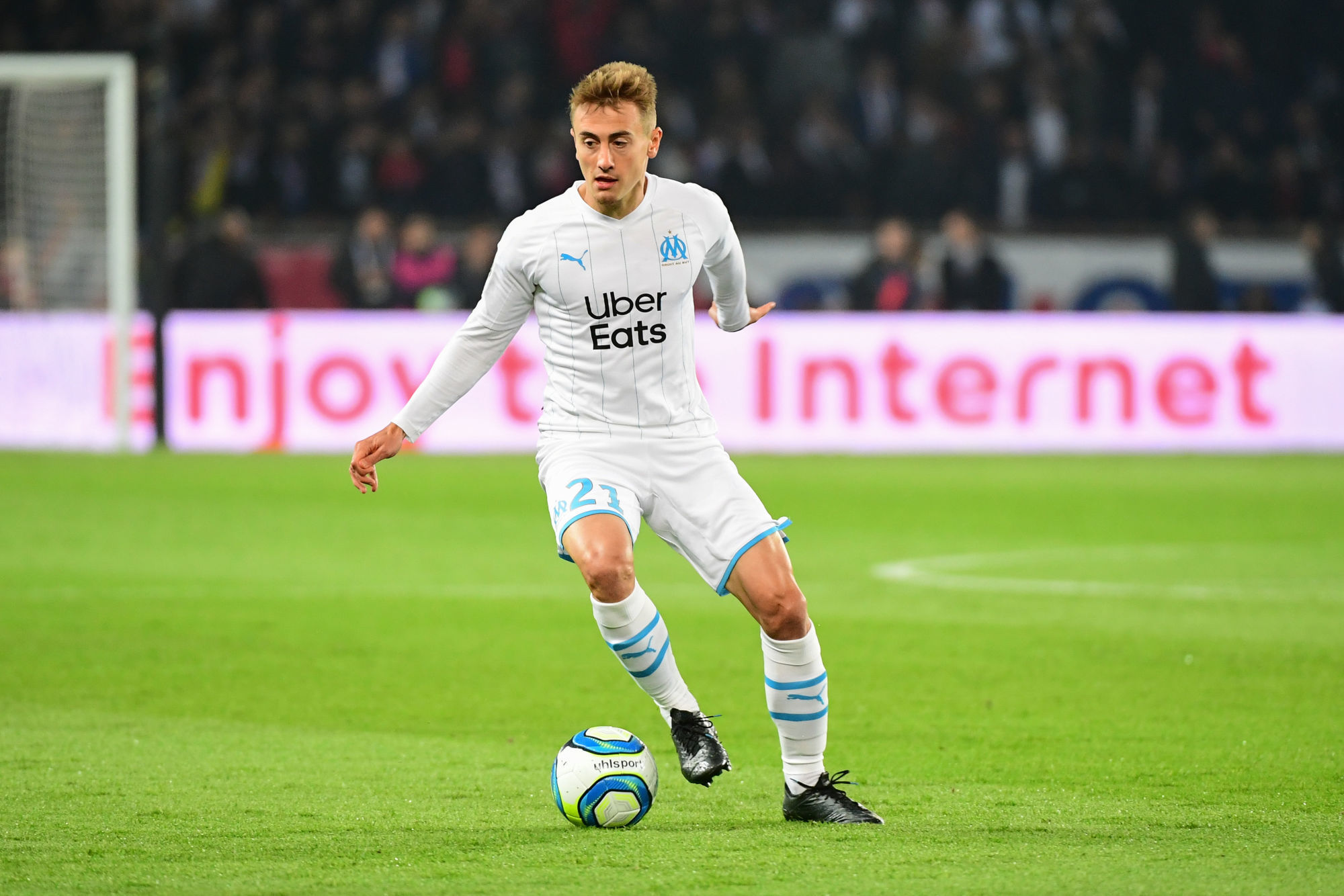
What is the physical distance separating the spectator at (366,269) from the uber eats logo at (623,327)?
12.8 meters

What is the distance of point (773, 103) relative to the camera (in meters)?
21.6

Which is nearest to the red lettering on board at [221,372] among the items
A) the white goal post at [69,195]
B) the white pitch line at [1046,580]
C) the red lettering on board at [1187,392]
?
the white goal post at [69,195]

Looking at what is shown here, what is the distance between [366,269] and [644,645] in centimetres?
1309

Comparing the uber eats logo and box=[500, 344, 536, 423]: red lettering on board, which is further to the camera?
box=[500, 344, 536, 423]: red lettering on board

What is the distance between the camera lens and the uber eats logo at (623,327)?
520 cm

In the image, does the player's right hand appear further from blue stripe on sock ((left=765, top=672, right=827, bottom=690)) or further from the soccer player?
blue stripe on sock ((left=765, top=672, right=827, bottom=690))

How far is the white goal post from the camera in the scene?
15242 millimetres

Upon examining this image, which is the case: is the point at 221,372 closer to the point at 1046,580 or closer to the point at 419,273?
the point at 419,273

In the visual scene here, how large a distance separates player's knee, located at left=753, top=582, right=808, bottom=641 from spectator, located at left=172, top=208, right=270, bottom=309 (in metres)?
13.1

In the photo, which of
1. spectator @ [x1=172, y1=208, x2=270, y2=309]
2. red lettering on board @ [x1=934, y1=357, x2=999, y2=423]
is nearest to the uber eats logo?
red lettering on board @ [x1=934, y1=357, x2=999, y2=423]

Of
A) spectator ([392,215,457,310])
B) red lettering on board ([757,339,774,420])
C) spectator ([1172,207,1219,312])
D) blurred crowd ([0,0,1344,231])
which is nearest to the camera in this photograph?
red lettering on board ([757,339,774,420])

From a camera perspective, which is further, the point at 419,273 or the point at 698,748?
the point at 419,273

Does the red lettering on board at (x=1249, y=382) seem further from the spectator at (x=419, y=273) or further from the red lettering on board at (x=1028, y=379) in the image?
the spectator at (x=419, y=273)

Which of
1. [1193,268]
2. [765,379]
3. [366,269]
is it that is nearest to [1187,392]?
[1193,268]
